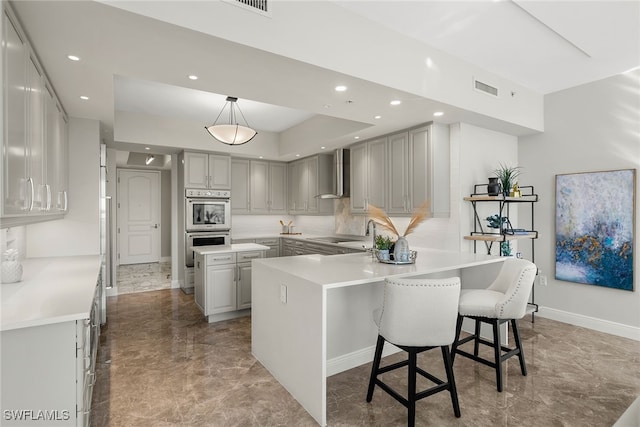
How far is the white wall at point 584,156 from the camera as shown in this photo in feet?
11.9

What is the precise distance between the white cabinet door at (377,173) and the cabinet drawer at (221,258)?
2010 mm

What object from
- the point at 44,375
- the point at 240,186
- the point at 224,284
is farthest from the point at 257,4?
the point at 240,186

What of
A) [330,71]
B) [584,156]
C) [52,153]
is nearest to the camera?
[330,71]

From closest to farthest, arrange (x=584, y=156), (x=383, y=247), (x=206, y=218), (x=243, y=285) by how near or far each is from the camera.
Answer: (x=383, y=247) → (x=584, y=156) → (x=243, y=285) → (x=206, y=218)

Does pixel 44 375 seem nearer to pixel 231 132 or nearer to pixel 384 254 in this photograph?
pixel 384 254

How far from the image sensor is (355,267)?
2.62 meters

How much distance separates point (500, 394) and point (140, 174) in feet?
29.3

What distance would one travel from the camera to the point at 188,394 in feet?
8.18

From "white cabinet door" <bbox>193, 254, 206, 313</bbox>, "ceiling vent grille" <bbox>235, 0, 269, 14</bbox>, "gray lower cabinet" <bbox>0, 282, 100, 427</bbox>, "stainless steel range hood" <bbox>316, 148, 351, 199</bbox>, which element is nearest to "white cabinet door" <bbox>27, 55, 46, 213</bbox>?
"gray lower cabinet" <bbox>0, 282, 100, 427</bbox>

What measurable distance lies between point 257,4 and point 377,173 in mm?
2832

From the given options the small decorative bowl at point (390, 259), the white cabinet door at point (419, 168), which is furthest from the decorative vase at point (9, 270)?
the white cabinet door at point (419, 168)

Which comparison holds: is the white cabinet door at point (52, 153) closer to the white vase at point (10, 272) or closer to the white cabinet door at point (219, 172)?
the white vase at point (10, 272)

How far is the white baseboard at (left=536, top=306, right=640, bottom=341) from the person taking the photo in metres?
3.61

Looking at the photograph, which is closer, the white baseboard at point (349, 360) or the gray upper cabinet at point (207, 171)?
the white baseboard at point (349, 360)
